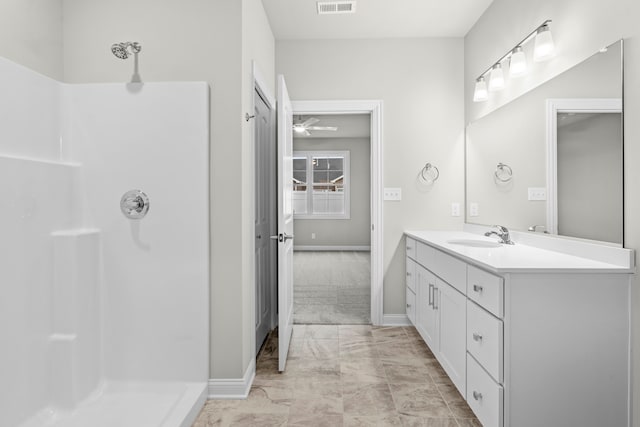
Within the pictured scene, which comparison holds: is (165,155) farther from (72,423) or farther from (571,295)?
(571,295)

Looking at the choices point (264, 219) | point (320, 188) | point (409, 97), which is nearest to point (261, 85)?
point (264, 219)

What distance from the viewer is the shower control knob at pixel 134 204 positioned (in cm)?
190

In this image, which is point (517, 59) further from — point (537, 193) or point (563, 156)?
point (537, 193)

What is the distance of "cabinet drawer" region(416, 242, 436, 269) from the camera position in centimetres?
243

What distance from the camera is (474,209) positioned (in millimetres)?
2973

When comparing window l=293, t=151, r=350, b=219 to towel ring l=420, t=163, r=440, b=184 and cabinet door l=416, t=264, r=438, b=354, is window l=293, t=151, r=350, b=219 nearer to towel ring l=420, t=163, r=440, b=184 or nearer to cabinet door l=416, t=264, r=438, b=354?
towel ring l=420, t=163, r=440, b=184

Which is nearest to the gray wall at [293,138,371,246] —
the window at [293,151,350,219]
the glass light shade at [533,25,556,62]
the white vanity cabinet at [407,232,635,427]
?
the window at [293,151,350,219]

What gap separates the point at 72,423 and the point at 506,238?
266 centimetres

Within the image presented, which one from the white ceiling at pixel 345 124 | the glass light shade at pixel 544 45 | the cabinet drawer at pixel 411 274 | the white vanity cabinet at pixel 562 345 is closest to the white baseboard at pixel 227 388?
the white vanity cabinet at pixel 562 345

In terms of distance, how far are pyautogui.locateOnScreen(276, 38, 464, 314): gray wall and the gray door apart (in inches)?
23.7

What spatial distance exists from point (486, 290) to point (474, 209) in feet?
5.04

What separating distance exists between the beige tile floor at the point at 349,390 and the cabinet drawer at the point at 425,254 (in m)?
0.67

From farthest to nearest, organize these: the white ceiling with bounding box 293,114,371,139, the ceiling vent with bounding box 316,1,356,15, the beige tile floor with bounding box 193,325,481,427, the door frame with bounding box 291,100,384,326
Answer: the white ceiling with bounding box 293,114,371,139 < the door frame with bounding box 291,100,384,326 < the ceiling vent with bounding box 316,1,356,15 < the beige tile floor with bounding box 193,325,481,427

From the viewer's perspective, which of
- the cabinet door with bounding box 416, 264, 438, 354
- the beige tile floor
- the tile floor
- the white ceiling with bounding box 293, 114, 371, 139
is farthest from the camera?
the white ceiling with bounding box 293, 114, 371, 139
